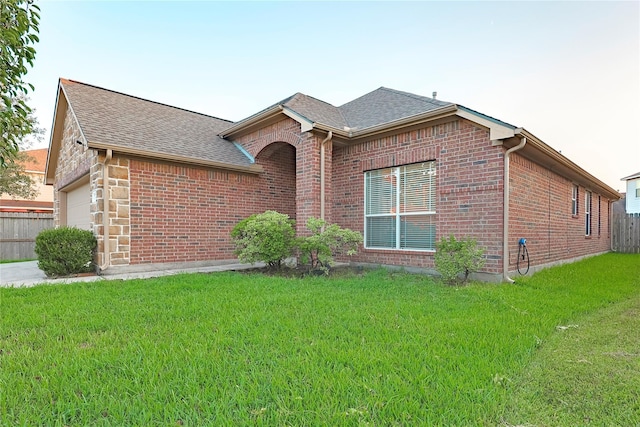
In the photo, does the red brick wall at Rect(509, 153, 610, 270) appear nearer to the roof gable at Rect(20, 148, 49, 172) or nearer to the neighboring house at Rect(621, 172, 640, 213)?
the neighboring house at Rect(621, 172, 640, 213)

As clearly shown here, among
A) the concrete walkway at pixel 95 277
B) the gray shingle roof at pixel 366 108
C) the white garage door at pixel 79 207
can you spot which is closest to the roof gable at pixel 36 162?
the white garage door at pixel 79 207

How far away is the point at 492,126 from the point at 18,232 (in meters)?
16.7

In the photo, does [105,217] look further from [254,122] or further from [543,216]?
[543,216]

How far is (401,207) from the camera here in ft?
25.0

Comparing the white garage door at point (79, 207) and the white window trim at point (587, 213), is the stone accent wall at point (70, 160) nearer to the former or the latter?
the white garage door at point (79, 207)

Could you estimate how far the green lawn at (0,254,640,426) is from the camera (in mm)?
1900

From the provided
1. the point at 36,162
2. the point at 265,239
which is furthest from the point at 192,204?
the point at 36,162

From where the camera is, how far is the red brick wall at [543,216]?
21.8ft

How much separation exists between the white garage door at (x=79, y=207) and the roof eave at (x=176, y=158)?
2611 mm

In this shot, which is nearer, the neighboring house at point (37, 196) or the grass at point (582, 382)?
the grass at point (582, 382)

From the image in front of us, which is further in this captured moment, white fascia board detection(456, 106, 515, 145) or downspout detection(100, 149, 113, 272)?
downspout detection(100, 149, 113, 272)

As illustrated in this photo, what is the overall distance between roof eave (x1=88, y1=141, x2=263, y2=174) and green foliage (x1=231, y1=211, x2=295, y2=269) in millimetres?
2283

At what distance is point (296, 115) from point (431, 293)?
530cm

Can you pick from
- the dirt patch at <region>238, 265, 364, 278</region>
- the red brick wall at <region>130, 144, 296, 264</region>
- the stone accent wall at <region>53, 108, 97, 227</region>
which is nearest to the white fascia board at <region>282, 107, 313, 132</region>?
the red brick wall at <region>130, 144, 296, 264</region>
